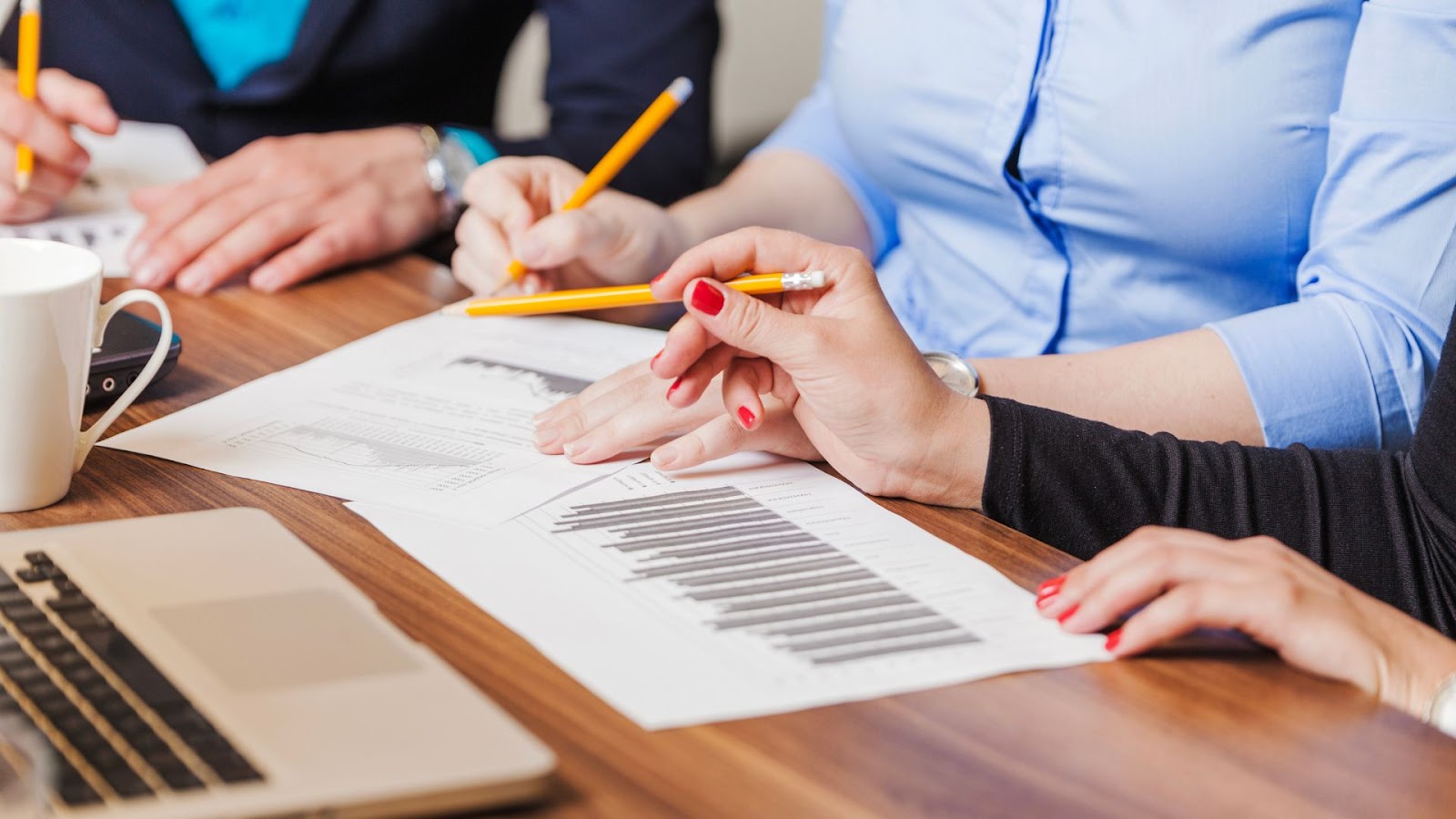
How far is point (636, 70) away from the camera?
1.51 meters

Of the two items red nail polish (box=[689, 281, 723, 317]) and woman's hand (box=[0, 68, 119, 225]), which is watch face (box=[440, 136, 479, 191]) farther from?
red nail polish (box=[689, 281, 723, 317])

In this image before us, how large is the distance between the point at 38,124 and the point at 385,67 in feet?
1.71

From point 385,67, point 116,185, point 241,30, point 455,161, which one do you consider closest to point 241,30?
point 241,30

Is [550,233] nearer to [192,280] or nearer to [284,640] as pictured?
[192,280]

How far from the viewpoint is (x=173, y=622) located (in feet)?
1.78

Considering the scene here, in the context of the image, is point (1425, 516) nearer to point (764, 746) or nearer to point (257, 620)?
point (764, 746)

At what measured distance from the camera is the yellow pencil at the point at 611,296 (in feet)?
2.48

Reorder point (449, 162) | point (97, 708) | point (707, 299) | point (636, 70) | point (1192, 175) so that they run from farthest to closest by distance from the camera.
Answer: point (636, 70), point (449, 162), point (1192, 175), point (707, 299), point (97, 708)

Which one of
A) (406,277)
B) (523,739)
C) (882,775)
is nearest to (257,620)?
(523,739)

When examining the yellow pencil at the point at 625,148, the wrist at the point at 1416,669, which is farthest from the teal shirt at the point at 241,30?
the wrist at the point at 1416,669

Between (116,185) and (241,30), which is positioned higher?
(241,30)

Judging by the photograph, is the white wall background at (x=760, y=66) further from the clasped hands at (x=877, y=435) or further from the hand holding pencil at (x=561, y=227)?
the clasped hands at (x=877, y=435)

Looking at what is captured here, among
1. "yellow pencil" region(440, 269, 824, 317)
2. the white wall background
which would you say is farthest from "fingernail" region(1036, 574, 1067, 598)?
the white wall background

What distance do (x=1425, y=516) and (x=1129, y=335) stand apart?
359mm
